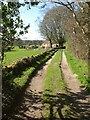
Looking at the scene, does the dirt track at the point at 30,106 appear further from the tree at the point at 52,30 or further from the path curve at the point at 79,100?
the tree at the point at 52,30

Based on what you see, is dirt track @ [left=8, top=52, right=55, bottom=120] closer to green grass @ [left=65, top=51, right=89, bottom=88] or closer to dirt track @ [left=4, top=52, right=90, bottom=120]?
dirt track @ [left=4, top=52, right=90, bottom=120]

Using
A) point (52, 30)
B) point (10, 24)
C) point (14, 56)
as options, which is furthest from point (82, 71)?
point (52, 30)

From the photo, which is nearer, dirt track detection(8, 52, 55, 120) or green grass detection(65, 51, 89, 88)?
dirt track detection(8, 52, 55, 120)

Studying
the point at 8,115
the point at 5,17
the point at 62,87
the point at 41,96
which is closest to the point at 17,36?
the point at 5,17

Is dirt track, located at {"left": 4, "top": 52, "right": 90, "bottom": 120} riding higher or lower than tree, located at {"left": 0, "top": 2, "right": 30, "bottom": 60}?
lower

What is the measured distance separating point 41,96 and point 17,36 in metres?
5.18

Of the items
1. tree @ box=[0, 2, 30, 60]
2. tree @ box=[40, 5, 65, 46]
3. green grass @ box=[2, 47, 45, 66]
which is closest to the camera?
tree @ box=[0, 2, 30, 60]

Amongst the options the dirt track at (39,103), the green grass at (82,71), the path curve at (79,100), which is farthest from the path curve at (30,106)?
the green grass at (82,71)

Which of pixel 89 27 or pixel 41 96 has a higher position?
pixel 89 27

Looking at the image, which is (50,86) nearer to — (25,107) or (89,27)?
(25,107)

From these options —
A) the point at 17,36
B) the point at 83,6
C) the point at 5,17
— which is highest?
the point at 83,6

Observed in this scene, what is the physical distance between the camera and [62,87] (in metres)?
17.2

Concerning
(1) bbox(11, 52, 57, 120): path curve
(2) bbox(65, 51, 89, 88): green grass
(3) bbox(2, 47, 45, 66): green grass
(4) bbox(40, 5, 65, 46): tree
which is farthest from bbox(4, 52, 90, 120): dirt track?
(4) bbox(40, 5, 65, 46): tree

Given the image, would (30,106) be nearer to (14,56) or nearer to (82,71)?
(82,71)
